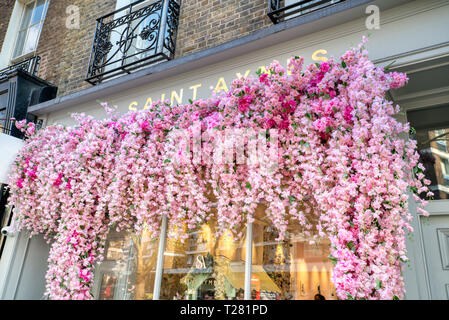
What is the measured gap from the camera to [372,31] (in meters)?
3.29

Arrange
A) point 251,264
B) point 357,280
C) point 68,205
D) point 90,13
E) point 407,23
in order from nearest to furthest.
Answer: point 357,280 < point 407,23 < point 251,264 < point 68,205 < point 90,13

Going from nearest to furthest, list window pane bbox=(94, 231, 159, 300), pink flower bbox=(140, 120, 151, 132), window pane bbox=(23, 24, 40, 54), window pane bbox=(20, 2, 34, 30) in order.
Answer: pink flower bbox=(140, 120, 151, 132), window pane bbox=(94, 231, 159, 300), window pane bbox=(23, 24, 40, 54), window pane bbox=(20, 2, 34, 30)

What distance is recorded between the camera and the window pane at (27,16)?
7.79 m

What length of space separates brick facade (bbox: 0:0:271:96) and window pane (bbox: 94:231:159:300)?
2.68m

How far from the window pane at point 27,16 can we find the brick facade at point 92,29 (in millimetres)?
372

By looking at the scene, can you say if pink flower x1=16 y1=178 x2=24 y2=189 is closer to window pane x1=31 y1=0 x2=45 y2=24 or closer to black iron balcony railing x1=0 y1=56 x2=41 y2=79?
black iron balcony railing x1=0 y1=56 x2=41 y2=79

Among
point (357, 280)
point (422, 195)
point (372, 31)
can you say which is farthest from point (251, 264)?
point (372, 31)

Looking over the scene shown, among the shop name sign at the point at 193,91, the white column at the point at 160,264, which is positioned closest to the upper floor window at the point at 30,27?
the shop name sign at the point at 193,91

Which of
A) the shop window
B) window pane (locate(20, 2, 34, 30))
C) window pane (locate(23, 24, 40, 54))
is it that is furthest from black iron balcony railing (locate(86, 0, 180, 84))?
the shop window

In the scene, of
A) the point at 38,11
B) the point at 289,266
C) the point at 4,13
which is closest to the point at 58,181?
the point at 289,266

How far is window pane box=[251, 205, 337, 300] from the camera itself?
3168mm

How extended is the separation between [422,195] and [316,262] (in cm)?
117

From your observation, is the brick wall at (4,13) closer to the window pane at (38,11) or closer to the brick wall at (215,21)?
the window pane at (38,11)

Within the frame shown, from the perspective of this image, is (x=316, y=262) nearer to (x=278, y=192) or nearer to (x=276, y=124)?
(x=278, y=192)
